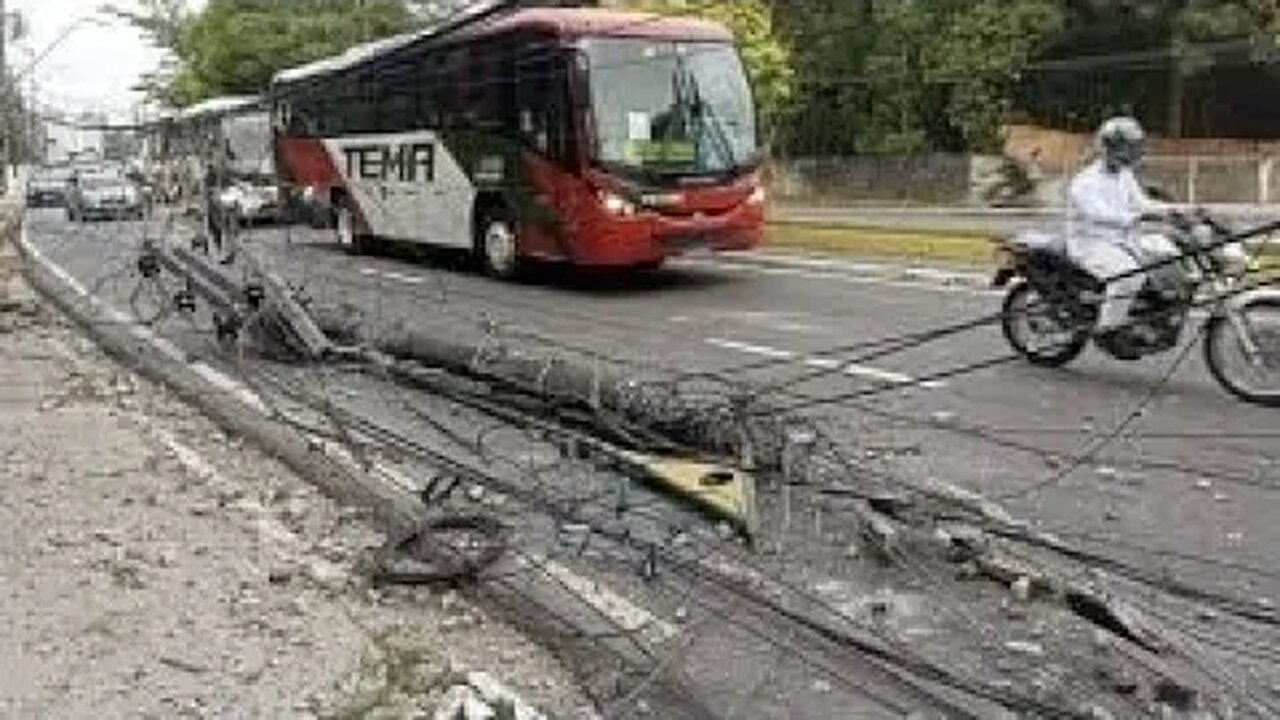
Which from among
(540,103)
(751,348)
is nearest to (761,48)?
(540,103)

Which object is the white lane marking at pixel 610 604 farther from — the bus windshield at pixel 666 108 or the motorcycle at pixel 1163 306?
the bus windshield at pixel 666 108

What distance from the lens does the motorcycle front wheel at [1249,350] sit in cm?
1097

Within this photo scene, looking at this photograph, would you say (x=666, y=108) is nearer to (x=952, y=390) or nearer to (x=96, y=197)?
(x=952, y=390)

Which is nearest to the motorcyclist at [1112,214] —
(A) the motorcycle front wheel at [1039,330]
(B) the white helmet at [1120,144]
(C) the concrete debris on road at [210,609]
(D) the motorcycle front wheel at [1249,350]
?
(B) the white helmet at [1120,144]

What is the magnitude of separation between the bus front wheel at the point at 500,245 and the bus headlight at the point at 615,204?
2141 millimetres

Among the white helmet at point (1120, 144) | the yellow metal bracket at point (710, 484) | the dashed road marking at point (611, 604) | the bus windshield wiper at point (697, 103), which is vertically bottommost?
the dashed road marking at point (611, 604)

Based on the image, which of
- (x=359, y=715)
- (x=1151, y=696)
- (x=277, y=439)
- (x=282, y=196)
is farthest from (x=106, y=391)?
(x=282, y=196)

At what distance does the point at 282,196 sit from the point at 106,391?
17.3 meters

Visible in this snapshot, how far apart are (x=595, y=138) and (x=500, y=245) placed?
283 centimetres

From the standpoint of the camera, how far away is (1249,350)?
11047 mm

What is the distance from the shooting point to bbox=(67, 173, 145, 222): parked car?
1459 inches

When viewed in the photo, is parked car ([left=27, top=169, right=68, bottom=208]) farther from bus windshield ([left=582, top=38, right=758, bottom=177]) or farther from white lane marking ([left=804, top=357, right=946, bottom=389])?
white lane marking ([left=804, top=357, right=946, bottom=389])

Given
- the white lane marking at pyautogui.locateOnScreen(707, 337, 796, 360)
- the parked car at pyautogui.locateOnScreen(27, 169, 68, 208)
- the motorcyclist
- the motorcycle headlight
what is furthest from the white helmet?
the parked car at pyautogui.locateOnScreen(27, 169, 68, 208)

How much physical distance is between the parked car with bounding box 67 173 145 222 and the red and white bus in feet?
45.4
